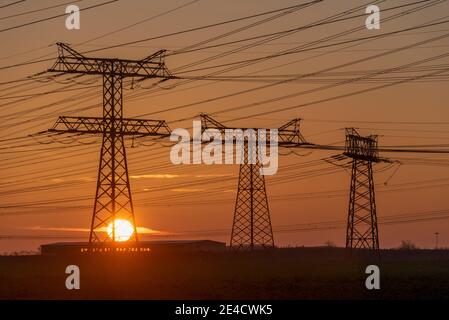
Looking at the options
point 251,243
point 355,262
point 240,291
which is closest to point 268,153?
point 251,243

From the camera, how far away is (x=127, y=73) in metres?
61.6

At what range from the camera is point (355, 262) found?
87.8m

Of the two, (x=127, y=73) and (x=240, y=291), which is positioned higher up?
(x=127, y=73)
